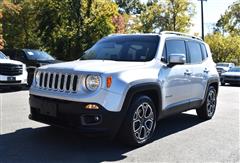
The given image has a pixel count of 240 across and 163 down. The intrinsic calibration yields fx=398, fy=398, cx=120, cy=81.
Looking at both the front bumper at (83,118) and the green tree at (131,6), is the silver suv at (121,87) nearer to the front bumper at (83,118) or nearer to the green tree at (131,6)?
the front bumper at (83,118)

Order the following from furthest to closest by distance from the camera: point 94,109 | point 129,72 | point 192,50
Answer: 1. point 192,50
2. point 129,72
3. point 94,109

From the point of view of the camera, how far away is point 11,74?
1470 centimetres

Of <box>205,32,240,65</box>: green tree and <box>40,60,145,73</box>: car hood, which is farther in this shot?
<box>205,32,240,65</box>: green tree

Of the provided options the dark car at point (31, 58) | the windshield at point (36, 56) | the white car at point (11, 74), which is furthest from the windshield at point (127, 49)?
the windshield at point (36, 56)

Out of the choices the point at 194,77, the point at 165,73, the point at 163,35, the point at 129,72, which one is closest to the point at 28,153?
the point at 129,72

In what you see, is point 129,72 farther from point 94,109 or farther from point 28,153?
point 28,153

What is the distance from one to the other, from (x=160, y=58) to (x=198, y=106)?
209 centimetres

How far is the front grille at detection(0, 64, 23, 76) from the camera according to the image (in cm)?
1448

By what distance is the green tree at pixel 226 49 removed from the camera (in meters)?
60.8

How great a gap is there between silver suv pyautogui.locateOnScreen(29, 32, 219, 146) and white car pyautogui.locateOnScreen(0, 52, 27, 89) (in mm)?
7727

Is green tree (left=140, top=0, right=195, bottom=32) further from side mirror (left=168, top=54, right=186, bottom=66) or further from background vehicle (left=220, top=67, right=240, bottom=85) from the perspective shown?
side mirror (left=168, top=54, right=186, bottom=66)

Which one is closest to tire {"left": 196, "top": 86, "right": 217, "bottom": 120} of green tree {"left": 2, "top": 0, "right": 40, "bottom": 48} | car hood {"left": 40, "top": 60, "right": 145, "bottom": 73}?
car hood {"left": 40, "top": 60, "right": 145, "bottom": 73}

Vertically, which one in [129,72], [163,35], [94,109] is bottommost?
[94,109]

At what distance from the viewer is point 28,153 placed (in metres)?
5.73
